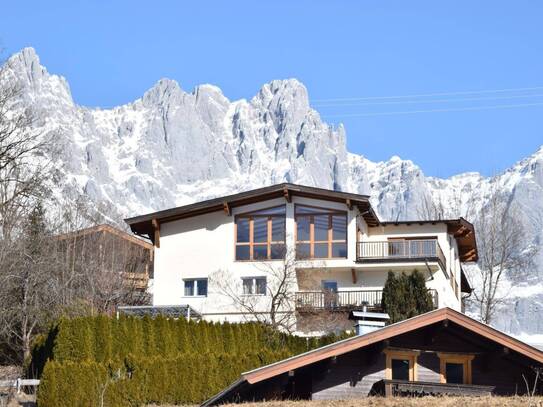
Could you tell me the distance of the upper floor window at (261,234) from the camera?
48062 millimetres

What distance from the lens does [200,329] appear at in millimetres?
37469

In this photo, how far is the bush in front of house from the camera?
4328 cm

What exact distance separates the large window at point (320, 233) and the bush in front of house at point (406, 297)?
4.01m

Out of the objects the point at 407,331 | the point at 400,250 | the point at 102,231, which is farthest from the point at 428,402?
the point at 102,231

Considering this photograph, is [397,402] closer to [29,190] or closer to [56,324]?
[56,324]

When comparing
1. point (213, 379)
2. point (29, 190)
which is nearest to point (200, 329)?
point (213, 379)

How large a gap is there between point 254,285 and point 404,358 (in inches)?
848

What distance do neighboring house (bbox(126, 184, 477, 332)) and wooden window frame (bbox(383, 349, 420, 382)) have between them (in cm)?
1958

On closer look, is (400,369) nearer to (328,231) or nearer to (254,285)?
(328,231)

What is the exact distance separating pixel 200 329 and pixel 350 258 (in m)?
11.6

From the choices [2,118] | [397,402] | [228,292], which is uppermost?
[2,118]

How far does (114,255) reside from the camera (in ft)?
208

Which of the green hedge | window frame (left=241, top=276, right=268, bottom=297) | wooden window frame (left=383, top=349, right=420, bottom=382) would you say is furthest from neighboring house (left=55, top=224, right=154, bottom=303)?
wooden window frame (left=383, top=349, right=420, bottom=382)

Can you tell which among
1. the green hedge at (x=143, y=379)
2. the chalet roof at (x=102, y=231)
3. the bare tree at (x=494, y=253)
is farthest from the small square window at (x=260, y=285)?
the bare tree at (x=494, y=253)
